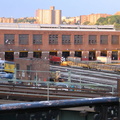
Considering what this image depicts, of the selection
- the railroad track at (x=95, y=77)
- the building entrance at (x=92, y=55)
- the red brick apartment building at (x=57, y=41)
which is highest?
the red brick apartment building at (x=57, y=41)

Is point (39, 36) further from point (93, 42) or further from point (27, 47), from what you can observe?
point (93, 42)

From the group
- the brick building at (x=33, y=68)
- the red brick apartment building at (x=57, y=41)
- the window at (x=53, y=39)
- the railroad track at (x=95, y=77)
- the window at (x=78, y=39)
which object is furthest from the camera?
the window at (x=78, y=39)

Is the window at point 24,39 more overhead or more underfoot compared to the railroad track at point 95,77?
more overhead

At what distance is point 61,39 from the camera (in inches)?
1988

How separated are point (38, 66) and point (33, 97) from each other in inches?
514

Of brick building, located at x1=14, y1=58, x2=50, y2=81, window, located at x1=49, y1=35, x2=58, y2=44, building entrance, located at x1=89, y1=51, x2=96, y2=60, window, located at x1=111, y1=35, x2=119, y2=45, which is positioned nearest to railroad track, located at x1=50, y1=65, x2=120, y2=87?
brick building, located at x1=14, y1=58, x2=50, y2=81

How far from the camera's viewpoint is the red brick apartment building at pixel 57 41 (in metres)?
47.9

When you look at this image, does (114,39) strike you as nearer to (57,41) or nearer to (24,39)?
(57,41)

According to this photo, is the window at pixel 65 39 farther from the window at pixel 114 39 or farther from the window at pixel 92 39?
the window at pixel 114 39

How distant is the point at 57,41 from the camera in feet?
165

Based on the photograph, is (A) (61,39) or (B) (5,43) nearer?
(B) (5,43)

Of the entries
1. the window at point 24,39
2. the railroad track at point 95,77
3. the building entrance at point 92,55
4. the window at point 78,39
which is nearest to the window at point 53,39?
the window at point 78,39

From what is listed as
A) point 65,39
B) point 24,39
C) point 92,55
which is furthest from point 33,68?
point 92,55

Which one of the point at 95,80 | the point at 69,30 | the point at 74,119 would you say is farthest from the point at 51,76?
the point at 69,30
